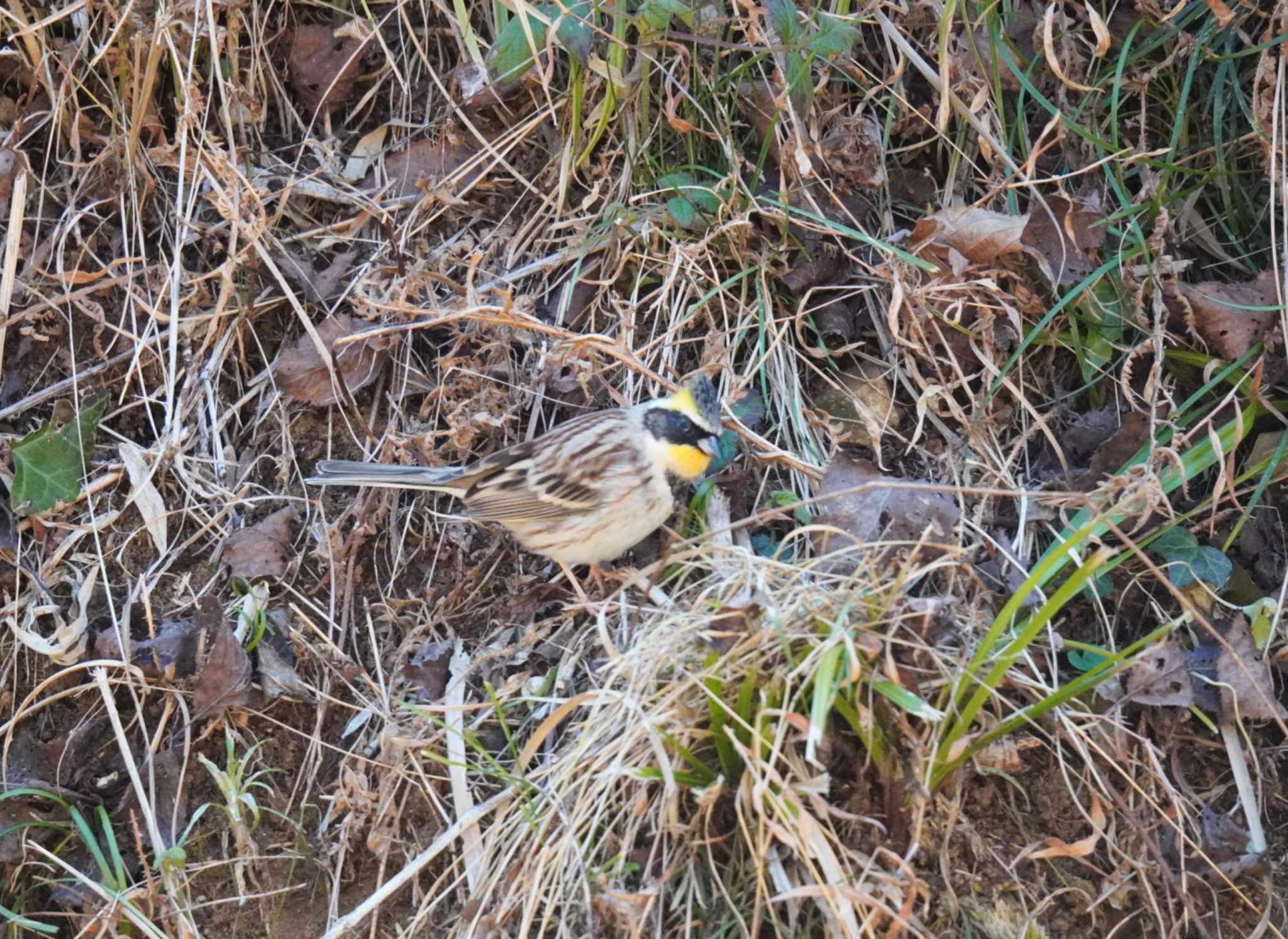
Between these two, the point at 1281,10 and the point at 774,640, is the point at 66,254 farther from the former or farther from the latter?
the point at 1281,10

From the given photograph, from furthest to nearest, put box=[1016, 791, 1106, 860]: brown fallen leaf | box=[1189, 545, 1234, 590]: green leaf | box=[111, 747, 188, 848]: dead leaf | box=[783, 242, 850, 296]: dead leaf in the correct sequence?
box=[783, 242, 850, 296]: dead leaf < box=[111, 747, 188, 848]: dead leaf < box=[1189, 545, 1234, 590]: green leaf < box=[1016, 791, 1106, 860]: brown fallen leaf

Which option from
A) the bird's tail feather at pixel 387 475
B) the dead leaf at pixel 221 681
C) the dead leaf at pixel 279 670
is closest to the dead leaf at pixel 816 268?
the bird's tail feather at pixel 387 475

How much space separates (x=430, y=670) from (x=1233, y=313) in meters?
2.74

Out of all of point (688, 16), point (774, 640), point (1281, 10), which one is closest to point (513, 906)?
point (774, 640)

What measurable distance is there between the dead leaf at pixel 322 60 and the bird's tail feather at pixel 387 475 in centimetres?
149

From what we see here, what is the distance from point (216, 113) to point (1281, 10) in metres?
3.64

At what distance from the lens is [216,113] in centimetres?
459

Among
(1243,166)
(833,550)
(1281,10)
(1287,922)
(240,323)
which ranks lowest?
(1287,922)

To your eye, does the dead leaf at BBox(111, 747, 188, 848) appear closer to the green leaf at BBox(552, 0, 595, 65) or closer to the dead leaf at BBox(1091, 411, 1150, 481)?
the green leaf at BBox(552, 0, 595, 65)

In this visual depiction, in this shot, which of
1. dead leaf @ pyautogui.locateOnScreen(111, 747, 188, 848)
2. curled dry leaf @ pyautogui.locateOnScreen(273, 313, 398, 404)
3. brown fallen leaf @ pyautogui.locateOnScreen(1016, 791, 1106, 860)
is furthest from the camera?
curled dry leaf @ pyautogui.locateOnScreen(273, 313, 398, 404)

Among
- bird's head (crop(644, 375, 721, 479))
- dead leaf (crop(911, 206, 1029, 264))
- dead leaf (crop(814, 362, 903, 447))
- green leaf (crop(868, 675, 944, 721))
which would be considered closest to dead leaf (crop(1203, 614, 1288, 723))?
green leaf (crop(868, 675, 944, 721))

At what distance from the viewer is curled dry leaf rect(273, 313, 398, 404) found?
4324 mm

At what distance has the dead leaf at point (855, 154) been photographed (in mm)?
4227

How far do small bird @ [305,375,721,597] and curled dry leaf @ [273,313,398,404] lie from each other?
15.7 inches
